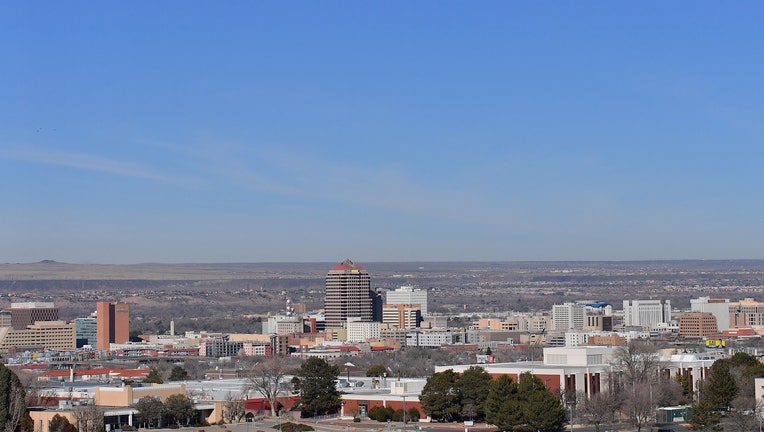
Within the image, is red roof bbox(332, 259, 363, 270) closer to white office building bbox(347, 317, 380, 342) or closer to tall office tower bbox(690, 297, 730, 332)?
white office building bbox(347, 317, 380, 342)

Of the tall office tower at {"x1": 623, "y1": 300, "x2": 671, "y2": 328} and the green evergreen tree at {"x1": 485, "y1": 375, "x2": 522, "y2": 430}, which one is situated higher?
the tall office tower at {"x1": 623, "y1": 300, "x2": 671, "y2": 328}

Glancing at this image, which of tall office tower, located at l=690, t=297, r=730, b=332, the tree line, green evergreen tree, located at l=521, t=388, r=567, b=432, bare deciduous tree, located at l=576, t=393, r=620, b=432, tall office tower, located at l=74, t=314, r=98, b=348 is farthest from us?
tall office tower, located at l=690, t=297, r=730, b=332

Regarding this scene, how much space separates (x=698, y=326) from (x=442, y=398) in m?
102

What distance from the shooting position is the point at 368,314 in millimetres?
194500

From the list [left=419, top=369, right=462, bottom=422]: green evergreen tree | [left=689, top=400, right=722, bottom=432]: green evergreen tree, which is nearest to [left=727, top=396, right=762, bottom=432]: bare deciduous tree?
[left=689, top=400, right=722, bottom=432]: green evergreen tree

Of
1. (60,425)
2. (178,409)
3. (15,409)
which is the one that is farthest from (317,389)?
(15,409)

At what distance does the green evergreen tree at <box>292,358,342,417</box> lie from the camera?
74625 mm

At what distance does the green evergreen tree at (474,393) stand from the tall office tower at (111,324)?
111336 mm

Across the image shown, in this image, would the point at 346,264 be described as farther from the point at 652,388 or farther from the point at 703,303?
the point at 652,388

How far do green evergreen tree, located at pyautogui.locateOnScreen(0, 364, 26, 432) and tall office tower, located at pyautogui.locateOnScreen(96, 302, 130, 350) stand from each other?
110 metres

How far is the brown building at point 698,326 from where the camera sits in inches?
6555

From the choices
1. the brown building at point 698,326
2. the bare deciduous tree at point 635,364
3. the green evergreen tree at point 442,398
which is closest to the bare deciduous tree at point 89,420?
the green evergreen tree at point 442,398

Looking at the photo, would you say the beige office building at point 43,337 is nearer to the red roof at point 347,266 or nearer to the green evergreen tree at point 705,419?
the red roof at point 347,266

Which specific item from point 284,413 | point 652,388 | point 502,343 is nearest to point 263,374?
point 284,413
